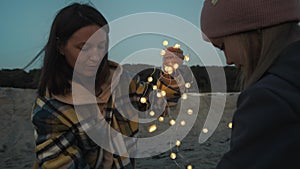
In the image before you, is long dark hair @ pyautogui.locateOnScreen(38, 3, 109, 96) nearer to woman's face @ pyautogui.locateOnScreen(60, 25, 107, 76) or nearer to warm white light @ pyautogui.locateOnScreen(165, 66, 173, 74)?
woman's face @ pyautogui.locateOnScreen(60, 25, 107, 76)

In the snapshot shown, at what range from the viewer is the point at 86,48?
4.21ft

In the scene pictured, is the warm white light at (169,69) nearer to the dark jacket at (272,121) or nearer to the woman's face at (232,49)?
the woman's face at (232,49)

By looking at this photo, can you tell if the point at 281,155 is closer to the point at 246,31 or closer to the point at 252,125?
the point at 252,125

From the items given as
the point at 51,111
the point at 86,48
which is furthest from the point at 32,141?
the point at 86,48

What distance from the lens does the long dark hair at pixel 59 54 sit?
133 centimetres

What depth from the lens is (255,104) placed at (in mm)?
568

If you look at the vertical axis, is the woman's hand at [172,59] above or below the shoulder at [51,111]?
above

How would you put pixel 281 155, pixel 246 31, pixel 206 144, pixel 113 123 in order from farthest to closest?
pixel 206 144 → pixel 113 123 → pixel 246 31 → pixel 281 155

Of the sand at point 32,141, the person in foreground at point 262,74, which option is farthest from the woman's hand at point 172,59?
the sand at point 32,141

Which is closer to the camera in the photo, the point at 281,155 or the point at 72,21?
the point at 281,155

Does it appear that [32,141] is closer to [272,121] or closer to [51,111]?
[51,111]

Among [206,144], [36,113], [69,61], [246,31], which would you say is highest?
[246,31]

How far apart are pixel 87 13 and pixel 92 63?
20cm

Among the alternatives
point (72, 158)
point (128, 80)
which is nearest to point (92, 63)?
point (128, 80)
